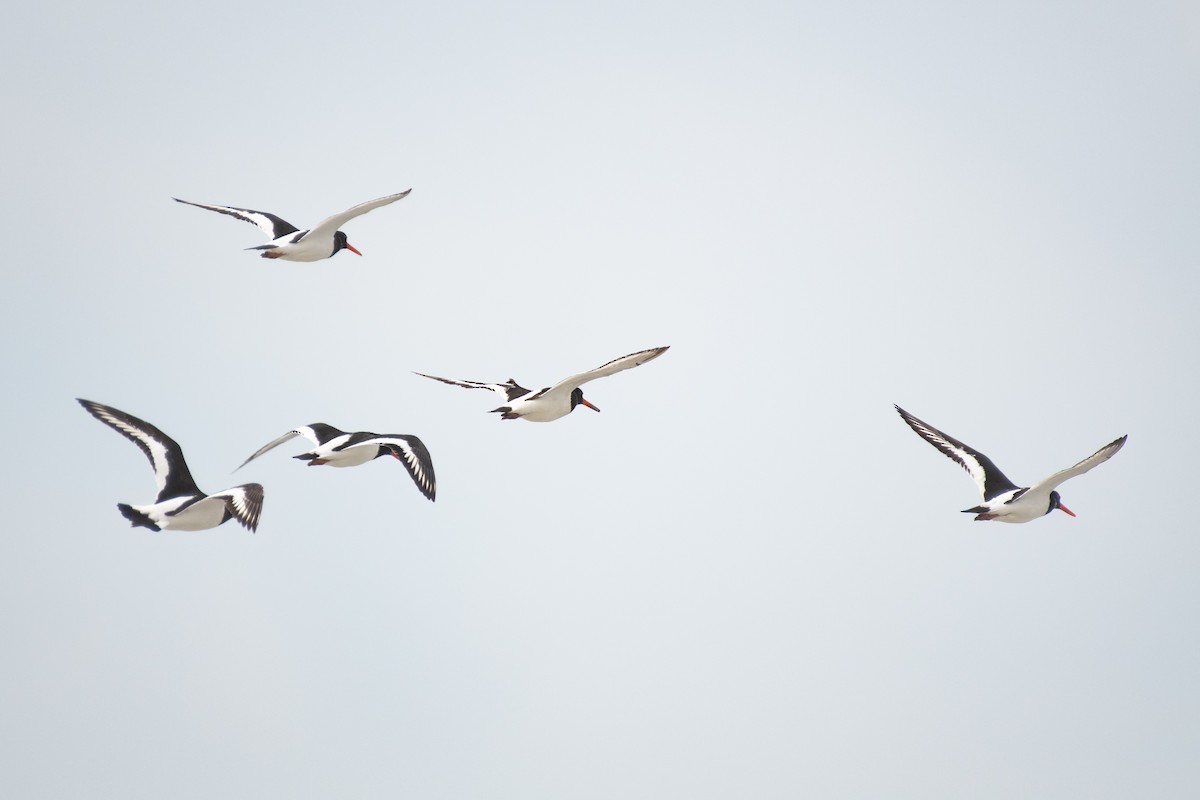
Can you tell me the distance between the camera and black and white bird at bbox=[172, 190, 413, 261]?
1925cm

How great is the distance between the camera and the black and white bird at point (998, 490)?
18.0 m

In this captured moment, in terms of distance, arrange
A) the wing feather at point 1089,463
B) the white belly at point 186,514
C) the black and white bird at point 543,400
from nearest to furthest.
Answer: the white belly at point 186,514 < the wing feather at point 1089,463 < the black and white bird at point 543,400

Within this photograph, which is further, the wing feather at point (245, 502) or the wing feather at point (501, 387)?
the wing feather at point (501, 387)

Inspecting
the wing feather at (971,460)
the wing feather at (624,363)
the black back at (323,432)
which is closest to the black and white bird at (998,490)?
the wing feather at (971,460)

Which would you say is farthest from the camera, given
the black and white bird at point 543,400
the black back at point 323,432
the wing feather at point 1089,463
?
the black back at point 323,432

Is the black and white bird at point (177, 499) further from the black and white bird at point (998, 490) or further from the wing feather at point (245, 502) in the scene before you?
the black and white bird at point (998, 490)

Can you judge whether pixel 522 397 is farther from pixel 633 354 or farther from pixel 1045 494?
pixel 1045 494

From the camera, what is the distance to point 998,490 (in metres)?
18.6

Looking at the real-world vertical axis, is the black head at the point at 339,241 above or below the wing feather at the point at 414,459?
above

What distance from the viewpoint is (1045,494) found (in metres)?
18.2

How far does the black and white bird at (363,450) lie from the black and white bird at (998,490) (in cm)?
675

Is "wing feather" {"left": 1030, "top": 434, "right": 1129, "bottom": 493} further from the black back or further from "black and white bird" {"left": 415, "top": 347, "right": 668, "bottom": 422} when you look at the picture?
the black back

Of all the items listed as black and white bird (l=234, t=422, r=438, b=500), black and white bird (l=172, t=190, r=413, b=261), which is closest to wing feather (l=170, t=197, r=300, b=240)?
black and white bird (l=172, t=190, r=413, b=261)

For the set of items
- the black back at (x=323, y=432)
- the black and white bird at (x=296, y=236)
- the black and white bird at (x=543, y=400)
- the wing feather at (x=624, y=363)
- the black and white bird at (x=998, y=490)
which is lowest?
the black and white bird at (x=998, y=490)
